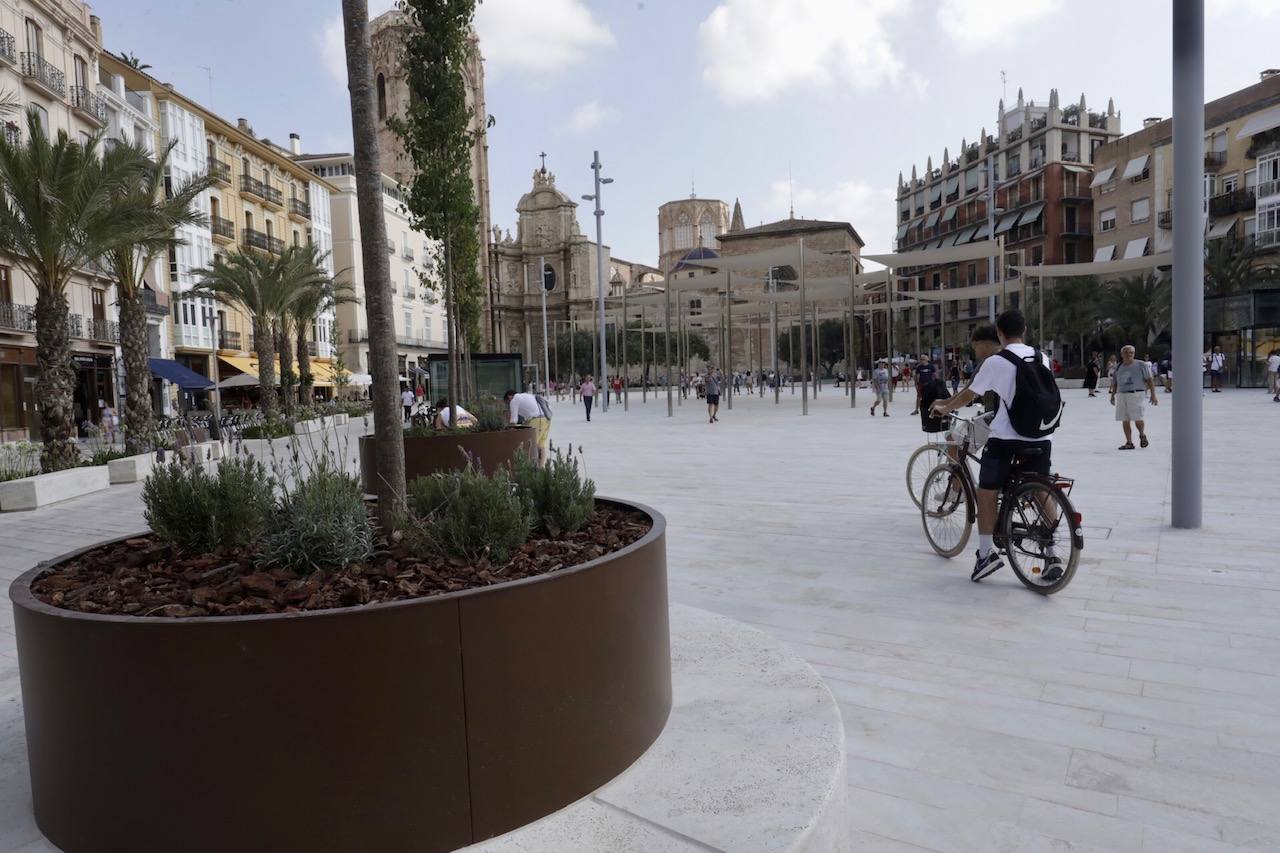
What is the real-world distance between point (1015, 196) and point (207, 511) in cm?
6074

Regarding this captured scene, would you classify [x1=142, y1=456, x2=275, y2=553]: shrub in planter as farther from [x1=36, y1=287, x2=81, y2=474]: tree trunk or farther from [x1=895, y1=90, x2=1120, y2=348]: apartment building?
[x1=895, y1=90, x2=1120, y2=348]: apartment building

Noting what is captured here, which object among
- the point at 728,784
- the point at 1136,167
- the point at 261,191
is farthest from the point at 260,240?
the point at 1136,167

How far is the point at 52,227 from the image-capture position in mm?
11680

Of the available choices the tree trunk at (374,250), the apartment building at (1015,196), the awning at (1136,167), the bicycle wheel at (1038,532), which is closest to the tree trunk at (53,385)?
the tree trunk at (374,250)

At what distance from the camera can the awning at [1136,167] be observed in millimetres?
42469

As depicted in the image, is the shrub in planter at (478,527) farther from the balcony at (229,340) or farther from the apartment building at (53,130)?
the balcony at (229,340)

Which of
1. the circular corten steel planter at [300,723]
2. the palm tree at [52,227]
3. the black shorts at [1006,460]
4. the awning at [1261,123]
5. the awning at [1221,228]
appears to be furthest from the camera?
the awning at [1221,228]

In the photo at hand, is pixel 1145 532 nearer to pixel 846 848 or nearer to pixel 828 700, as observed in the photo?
pixel 828 700

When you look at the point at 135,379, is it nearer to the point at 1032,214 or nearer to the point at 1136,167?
the point at 1136,167

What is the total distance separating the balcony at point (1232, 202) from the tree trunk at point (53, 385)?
4085 centimetres

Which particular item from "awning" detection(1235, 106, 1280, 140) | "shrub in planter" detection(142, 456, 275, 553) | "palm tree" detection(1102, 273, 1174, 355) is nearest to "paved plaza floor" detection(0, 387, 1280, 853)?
"shrub in planter" detection(142, 456, 275, 553)

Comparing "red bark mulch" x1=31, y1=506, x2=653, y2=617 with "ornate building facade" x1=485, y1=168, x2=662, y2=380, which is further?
"ornate building facade" x1=485, y1=168, x2=662, y2=380

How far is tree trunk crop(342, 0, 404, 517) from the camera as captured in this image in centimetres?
324

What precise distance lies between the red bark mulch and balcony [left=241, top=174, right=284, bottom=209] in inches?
1578
